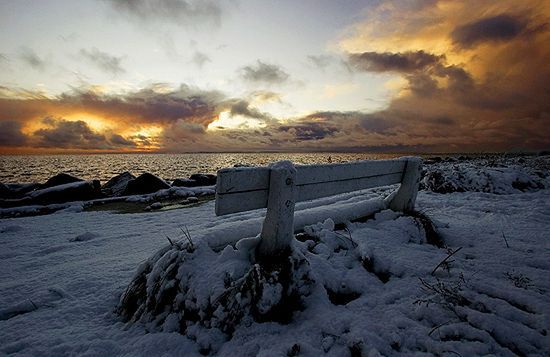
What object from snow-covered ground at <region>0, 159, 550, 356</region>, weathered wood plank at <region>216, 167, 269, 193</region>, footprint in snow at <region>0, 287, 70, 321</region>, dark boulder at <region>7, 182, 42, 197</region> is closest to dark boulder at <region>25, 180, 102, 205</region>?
dark boulder at <region>7, 182, 42, 197</region>

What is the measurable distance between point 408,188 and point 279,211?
2.96 meters

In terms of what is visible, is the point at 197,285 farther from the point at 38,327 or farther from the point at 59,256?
the point at 59,256

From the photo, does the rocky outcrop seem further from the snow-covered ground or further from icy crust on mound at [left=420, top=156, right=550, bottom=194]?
icy crust on mound at [left=420, top=156, right=550, bottom=194]

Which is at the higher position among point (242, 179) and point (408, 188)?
point (242, 179)

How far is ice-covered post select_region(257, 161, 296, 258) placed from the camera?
8.34ft

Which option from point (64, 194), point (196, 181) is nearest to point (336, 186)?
point (64, 194)

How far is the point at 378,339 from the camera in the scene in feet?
6.87

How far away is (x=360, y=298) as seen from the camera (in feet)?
8.55

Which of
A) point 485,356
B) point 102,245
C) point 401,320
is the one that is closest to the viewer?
point 485,356

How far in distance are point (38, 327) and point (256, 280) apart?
2063 millimetres

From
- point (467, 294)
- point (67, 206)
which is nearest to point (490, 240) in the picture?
point (467, 294)

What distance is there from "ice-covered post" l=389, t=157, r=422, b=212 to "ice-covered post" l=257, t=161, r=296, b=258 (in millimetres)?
2686

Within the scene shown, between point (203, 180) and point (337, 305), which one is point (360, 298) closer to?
point (337, 305)

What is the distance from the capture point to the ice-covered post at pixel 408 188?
451 cm
